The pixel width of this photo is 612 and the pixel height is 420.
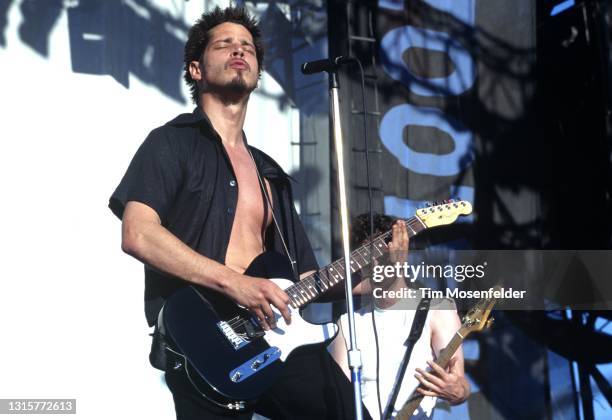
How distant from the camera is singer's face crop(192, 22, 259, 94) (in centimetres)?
307

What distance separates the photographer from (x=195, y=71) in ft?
10.8

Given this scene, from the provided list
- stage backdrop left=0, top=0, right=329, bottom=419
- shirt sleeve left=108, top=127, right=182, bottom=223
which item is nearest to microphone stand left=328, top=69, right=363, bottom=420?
shirt sleeve left=108, top=127, right=182, bottom=223

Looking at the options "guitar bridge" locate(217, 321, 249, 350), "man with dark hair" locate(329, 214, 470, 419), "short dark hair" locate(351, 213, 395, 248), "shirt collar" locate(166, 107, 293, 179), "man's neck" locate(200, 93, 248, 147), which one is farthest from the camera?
"short dark hair" locate(351, 213, 395, 248)

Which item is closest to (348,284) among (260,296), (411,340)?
(260,296)

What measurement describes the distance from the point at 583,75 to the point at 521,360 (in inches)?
70.4

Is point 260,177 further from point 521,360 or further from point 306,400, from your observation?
point 521,360

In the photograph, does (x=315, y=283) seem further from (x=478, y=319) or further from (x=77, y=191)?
(x=77, y=191)

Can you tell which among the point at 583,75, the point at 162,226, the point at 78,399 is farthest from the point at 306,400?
the point at 583,75

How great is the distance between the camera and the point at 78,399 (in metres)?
4.22

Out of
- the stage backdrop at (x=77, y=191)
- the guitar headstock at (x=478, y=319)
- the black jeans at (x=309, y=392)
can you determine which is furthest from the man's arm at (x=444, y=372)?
the stage backdrop at (x=77, y=191)

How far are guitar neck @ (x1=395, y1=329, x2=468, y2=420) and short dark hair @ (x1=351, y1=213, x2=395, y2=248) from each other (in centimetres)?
61

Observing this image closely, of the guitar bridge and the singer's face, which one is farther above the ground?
the singer's face

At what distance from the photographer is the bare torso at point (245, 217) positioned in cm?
292

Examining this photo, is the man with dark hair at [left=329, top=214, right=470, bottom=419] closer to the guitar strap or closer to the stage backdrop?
the guitar strap
